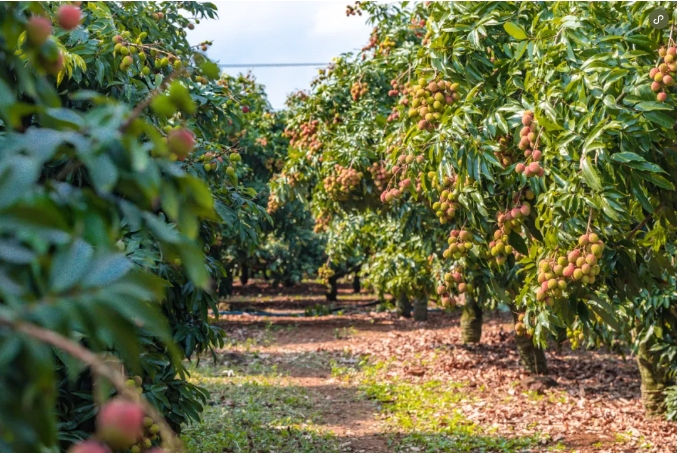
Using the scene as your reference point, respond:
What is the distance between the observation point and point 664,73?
3242mm

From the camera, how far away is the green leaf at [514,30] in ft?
11.8

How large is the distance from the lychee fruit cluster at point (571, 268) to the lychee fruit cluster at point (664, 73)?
0.73 meters

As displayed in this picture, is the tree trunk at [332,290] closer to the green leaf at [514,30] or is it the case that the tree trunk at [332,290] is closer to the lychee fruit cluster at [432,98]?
the lychee fruit cluster at [432,98]

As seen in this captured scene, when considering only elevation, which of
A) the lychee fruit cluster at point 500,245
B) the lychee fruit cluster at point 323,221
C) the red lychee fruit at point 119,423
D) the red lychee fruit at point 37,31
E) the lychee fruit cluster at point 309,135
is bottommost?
the red lychee fruit at point 119,423

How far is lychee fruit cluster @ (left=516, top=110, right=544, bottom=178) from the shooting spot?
330 cm

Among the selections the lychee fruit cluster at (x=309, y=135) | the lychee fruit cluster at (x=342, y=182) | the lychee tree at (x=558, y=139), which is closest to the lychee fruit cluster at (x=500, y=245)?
the lychee tree at (x=558, y=139)

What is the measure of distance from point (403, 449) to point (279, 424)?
1.27 meters

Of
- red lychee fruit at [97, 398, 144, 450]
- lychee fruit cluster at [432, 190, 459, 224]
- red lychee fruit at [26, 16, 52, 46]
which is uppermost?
red lychee fruit at [26, 16, 52, 46]

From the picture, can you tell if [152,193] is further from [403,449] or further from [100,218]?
[403,449]

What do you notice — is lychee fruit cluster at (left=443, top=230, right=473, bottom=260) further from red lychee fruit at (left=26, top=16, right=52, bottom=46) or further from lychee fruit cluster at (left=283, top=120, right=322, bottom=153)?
lychee fruit cluster at (left=283, top=120, right=322, bottom=153)

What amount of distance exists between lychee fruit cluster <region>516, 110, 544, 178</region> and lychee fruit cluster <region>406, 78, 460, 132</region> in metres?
0.59

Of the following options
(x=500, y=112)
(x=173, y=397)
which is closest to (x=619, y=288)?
(x=500, y=112)

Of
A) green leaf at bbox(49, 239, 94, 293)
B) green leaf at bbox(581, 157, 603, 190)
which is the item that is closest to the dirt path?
green leaf at bbox(581, 157, 603, 190)

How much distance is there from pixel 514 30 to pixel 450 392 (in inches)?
208
